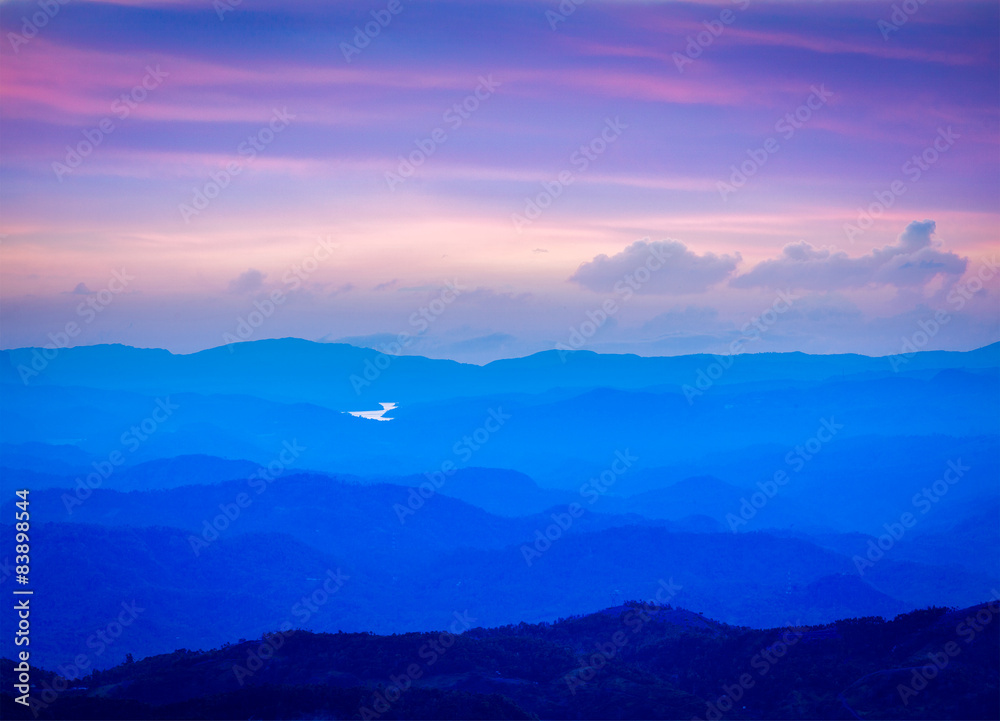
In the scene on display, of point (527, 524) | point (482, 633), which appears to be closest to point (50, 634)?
point (482, 633)

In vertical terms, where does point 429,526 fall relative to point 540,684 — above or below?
above

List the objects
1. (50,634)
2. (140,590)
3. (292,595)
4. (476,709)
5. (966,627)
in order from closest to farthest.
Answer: (476,709) < (966,627) < (50,634) < (140,590) < (292,595)

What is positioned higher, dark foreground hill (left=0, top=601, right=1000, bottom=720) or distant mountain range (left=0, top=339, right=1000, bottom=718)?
distant mountain range (left=0, top=339, right=1000, bottom=718)

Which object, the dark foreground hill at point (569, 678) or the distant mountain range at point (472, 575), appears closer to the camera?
the dark foreground hill at point (569, 678)

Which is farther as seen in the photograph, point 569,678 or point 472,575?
point 472,575

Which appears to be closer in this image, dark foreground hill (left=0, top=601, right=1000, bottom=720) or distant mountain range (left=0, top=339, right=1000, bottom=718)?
dark foreground hill (left=0, top=601, right=1000, bottom=720)

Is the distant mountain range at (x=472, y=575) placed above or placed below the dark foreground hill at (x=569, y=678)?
above

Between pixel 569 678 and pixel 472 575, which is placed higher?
pixel 472 575

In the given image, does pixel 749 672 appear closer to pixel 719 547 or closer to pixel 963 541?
pixel 719 547
